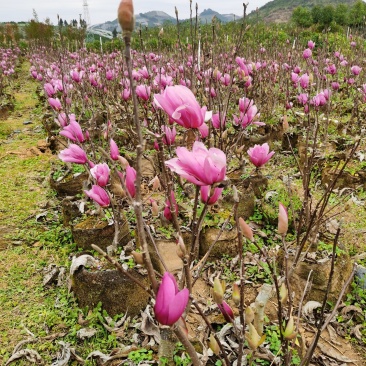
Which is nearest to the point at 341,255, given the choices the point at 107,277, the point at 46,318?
the point at 107,277

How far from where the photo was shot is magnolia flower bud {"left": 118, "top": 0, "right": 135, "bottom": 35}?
60 cm

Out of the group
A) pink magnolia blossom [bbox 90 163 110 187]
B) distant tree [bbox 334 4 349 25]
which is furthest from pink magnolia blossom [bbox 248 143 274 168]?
distant tree [bbox 334 4 349 25]

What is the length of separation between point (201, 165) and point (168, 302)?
327 mm

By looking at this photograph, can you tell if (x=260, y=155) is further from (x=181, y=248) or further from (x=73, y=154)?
(x=181, y=248)

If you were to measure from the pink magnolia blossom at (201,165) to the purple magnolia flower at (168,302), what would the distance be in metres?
0.24

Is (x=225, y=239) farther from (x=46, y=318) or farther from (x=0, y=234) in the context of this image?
(x=0, y=234)

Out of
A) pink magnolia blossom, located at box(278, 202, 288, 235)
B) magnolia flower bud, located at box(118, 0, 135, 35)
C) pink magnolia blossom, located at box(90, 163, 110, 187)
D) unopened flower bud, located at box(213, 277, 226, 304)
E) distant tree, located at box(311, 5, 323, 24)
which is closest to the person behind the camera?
magnolia flower bud, located at box(118, 0, 135, 35)

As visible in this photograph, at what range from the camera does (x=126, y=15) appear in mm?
603

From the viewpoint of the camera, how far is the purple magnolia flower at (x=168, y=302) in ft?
2.65

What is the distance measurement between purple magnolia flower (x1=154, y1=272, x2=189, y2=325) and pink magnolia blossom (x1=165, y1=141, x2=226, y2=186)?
24cm

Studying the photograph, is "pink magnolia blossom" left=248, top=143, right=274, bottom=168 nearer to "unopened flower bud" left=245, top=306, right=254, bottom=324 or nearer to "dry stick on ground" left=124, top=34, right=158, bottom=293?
"unopened flower bud" left=245, top=306, right=254, bottom=324

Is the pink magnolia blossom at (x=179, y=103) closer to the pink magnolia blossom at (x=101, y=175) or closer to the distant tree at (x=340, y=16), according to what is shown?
the pink magnolia blossom at (x=101, y=175)

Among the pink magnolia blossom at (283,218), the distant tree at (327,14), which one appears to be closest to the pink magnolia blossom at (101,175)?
the pink magnolia blossom at (283,218)

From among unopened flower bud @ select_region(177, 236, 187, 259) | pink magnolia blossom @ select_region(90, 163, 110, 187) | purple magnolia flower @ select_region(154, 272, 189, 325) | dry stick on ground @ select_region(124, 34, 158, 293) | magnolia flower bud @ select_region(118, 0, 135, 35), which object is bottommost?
pink magnolia blossom @ select_region(90, 163, 110, 187)
